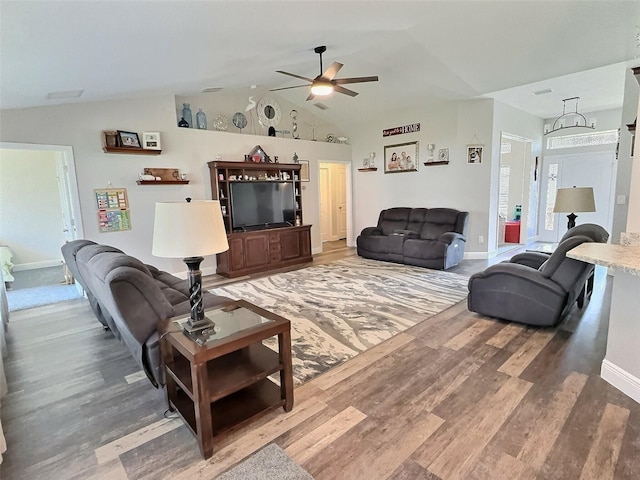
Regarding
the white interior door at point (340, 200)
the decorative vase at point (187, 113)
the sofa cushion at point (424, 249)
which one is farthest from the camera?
the white interior door at point (340, 200)

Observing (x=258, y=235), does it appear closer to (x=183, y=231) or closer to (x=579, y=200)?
(x=183, y=231)

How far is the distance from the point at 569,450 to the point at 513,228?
7206 mm

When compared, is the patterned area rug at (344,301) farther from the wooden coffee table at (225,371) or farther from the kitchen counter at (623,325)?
the kitchen counter at (623,325)

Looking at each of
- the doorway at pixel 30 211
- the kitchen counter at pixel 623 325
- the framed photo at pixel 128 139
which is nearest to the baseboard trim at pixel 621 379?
the kitchen counter at pixel 623 325

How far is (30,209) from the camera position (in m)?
6.69

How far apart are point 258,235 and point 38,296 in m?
3.24

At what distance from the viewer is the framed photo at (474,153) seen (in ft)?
20.2

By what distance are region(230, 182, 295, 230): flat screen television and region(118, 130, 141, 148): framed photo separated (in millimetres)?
1558

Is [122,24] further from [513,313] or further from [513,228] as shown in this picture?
[513,228]

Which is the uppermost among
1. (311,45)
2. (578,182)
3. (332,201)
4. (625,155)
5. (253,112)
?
(311,45)

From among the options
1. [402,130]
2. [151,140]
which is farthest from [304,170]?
[151,140]

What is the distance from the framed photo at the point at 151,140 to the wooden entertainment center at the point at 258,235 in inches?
34.3

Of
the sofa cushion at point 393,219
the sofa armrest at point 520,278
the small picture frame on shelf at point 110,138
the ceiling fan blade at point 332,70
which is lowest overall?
the sofa armrest at point 520,278

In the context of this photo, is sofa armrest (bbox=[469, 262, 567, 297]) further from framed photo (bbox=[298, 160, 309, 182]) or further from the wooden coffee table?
framed photo (bbox=[298, 160, 309, 182])
